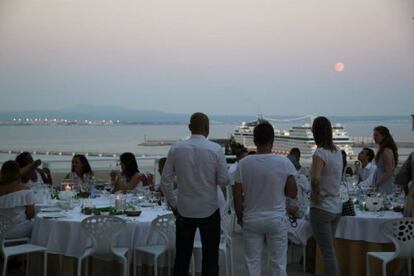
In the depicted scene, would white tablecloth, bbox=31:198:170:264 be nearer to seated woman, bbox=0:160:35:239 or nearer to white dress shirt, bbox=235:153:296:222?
seated woman, bbox=0:160:35:239

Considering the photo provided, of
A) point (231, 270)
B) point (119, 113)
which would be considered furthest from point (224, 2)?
point (119, 113)

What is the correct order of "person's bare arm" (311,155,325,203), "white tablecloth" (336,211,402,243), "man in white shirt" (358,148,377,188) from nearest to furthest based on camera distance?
"person's bare arm" (311,155,325,203) → "white tablecloth" (336,211,402,243) → "man in white shirt" (358,148,377,188)

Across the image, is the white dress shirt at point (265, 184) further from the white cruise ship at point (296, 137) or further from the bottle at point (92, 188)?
the white cruise ship at point (296, 137)

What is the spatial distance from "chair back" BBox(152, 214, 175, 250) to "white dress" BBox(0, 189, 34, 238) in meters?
1.37

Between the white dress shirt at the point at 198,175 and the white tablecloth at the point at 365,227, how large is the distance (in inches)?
69.5

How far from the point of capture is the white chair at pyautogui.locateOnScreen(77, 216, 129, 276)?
4.49m

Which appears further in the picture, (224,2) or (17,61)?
(17,61)

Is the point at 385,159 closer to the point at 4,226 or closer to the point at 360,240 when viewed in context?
the point at 360,240

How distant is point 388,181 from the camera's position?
630cm

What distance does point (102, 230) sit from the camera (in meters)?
4.52

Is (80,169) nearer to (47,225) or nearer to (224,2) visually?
(47,225)

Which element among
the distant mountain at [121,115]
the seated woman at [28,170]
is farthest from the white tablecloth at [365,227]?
the distant mountain at [121,115]

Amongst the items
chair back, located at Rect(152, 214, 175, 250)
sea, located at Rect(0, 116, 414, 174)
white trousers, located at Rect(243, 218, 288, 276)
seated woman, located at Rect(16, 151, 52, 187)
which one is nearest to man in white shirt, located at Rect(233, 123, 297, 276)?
white trousers, located at Rect(243, 218, 288, 276)

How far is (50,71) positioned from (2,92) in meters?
19.2
